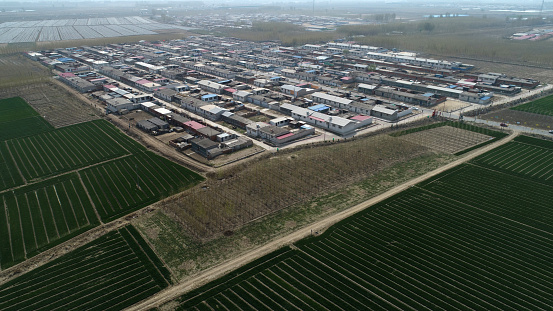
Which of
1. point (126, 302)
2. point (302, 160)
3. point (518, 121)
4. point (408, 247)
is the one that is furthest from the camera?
point (518, 121)

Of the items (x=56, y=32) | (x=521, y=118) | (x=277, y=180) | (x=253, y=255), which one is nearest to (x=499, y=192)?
(x=277, y=180)

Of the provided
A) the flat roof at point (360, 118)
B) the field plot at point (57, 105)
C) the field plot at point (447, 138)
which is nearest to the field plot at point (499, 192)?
the field plot at point (447, 138)

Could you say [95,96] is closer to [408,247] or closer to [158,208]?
[158,208]

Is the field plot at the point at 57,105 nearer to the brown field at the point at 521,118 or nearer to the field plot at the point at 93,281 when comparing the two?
the field plot at the point at 93,281

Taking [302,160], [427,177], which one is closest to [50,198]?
[302,160]

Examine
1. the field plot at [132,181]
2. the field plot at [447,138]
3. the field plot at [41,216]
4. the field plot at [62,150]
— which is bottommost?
the field plot at [41,216]
